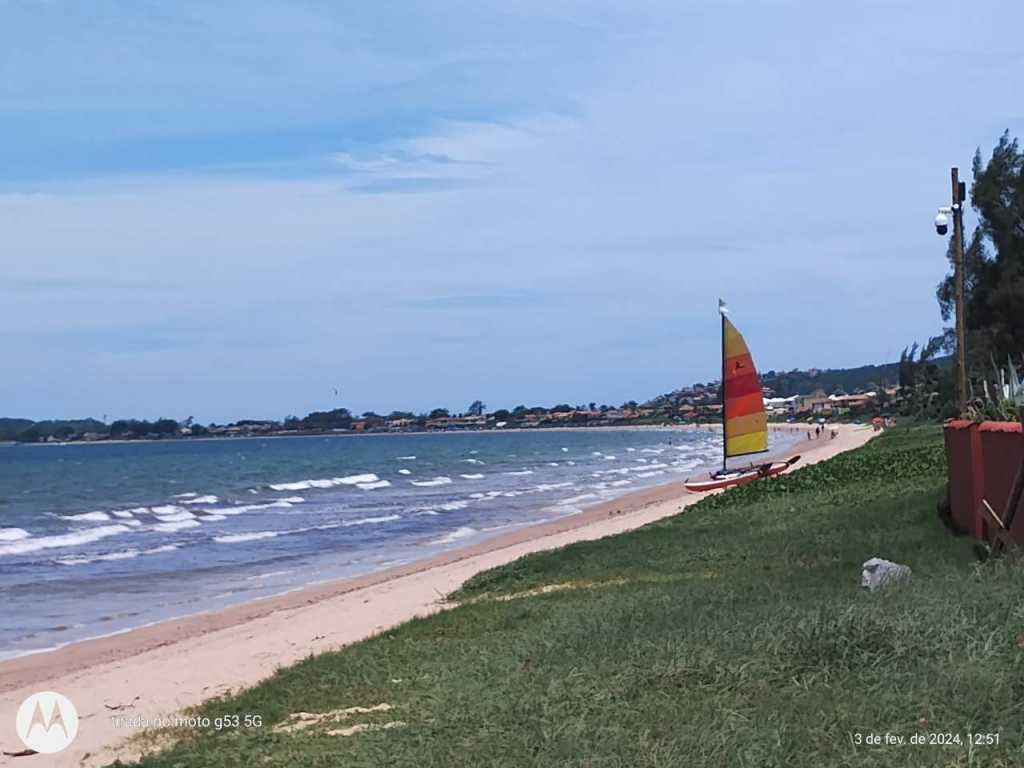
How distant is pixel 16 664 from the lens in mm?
15031

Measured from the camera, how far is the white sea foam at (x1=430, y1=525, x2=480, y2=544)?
29.5 meters

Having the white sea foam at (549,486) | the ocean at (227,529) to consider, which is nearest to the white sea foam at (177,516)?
the ocean at (227,529)

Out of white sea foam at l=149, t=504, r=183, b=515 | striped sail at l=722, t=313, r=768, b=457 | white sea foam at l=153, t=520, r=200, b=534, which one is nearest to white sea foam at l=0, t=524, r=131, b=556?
white sea foam at l=153, t=520, r=200, b=534

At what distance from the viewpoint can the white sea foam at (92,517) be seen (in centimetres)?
4194

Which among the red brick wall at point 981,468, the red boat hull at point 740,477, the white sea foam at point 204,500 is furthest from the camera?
the white sea foam at point 204,500

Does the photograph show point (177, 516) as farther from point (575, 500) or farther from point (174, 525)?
Result: point (575, 500)

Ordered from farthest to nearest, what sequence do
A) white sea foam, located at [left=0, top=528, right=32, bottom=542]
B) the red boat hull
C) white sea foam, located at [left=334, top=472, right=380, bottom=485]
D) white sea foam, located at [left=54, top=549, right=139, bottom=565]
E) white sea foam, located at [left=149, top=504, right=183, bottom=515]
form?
white sea foam, located at [left=334, top=472, right=380, bottom=485], white sea foam, located at [left=149, top=504, right=183, bottom=515], white sea foam, located at [left=0, top=528, right=32, bottom=542], the red boat hull, white sea foam, located at [left=54, top=549, right=139, bottom=565]

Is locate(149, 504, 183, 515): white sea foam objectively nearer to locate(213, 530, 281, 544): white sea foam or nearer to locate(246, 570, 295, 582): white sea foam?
locate(213, 530, 281, 544): white sea foam

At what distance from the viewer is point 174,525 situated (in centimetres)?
3806

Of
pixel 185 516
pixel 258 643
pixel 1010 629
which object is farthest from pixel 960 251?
pixel 185 516

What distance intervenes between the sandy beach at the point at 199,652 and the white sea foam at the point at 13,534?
639 inches

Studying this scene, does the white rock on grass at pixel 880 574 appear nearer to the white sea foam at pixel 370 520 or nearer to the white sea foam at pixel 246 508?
the white sea foam at pixel 370 520

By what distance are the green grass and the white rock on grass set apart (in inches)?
6.7

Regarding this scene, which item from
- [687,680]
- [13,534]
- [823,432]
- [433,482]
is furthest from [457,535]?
[823,432]
